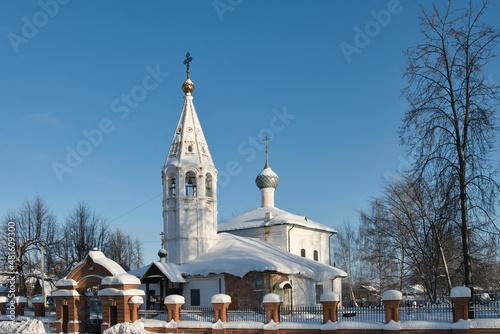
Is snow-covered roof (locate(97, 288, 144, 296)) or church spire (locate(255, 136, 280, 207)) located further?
church spire (locate(255, 136, 280, 207))

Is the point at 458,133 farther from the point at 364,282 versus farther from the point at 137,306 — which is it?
the point at 364,282

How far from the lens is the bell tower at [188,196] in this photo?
2828 centimetres

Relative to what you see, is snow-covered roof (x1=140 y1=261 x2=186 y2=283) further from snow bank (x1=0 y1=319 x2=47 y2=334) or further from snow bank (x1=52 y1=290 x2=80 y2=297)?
snow bank (x1=0 y1=319 x2=47 y2=334)

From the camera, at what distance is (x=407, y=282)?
111 ft

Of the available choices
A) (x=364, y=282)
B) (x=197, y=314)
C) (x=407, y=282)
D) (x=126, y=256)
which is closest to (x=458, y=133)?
(x=197, y=314)

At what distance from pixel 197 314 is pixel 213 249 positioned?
6571mm

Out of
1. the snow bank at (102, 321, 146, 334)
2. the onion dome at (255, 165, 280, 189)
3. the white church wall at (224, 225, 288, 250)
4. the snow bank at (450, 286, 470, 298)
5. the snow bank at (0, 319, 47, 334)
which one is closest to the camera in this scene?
the snow bank at (450, 286, 470, 298)

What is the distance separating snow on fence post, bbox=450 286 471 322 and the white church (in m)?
10.6

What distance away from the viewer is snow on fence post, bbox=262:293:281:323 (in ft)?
59.7

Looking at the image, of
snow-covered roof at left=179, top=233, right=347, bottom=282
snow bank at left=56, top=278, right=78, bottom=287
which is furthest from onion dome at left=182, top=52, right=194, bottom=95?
snow bank at left=56, top=278, right=78, bottom=287

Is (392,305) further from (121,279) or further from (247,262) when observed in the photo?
(121,279)

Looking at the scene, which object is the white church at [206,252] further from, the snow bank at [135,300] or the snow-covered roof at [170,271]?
the snow bank at [135,300]

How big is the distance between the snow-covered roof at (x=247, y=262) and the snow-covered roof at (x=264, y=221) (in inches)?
116

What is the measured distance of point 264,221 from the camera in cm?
3366
